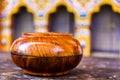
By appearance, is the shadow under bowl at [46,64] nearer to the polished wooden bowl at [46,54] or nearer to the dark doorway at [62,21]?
the polished wooden bowl at [46,54]

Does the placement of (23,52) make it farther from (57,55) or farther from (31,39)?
(57,55)

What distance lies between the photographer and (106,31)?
7.29 meters

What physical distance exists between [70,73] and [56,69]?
0.41 metres

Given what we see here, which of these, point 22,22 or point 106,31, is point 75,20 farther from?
point 22,22

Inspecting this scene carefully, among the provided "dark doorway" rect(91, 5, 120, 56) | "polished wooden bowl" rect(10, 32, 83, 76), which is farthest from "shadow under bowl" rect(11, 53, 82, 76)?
"dark doorway" rect(91, 5, 120, 56)

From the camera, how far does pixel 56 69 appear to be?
3.15 m

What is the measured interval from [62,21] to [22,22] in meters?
1.34

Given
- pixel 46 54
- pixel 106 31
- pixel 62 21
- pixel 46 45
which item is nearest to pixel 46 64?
pixel 46 54

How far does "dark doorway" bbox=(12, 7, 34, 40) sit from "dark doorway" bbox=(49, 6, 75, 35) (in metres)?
0.73

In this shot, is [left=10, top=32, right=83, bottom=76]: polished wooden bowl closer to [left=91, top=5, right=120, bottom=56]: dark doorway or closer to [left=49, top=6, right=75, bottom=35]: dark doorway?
[left=91, top=5, right=120, bottom=56]: dark doorway

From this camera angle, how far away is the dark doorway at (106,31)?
23.4 ft

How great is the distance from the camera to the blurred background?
23.0 feet

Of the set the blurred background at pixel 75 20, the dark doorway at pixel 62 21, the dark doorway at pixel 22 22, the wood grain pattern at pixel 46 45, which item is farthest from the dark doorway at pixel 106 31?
the wood grain pattern at pixel 46 45

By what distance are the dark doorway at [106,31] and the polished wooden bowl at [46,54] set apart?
4046 millimetres
